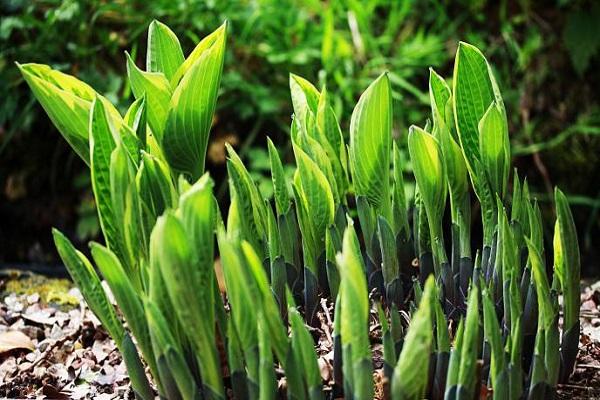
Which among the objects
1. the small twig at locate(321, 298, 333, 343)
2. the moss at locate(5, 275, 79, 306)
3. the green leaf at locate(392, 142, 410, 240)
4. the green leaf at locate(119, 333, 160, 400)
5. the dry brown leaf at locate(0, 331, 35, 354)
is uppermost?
the green leaf at locate(392, 142, 410, 240)

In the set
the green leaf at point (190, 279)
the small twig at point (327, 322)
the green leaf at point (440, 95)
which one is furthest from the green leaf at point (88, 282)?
the green leaf at point (440, 95)

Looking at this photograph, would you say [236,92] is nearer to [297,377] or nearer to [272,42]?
[272,42]

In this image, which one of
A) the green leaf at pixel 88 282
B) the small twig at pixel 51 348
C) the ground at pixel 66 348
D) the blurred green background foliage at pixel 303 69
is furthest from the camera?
the blurred green background foliage at pixel 303 69

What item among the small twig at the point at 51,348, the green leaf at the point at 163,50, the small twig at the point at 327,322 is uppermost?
the green leaf at the point at 163,50

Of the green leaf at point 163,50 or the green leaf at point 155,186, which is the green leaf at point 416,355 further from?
the green leaf at point 163,50

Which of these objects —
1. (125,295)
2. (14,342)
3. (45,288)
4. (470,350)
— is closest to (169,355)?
(125,295)

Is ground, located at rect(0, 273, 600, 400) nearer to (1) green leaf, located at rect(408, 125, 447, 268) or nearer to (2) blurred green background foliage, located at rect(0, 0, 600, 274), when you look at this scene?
(1) green leaf, located at rect(408, 125, 447, 268)

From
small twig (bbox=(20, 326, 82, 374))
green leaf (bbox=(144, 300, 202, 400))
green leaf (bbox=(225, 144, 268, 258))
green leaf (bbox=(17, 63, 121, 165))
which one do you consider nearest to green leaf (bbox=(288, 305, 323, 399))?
green leaf (bbox=(144, 300, 202, 400))

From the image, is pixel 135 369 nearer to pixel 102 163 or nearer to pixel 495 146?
pixel 102 163
